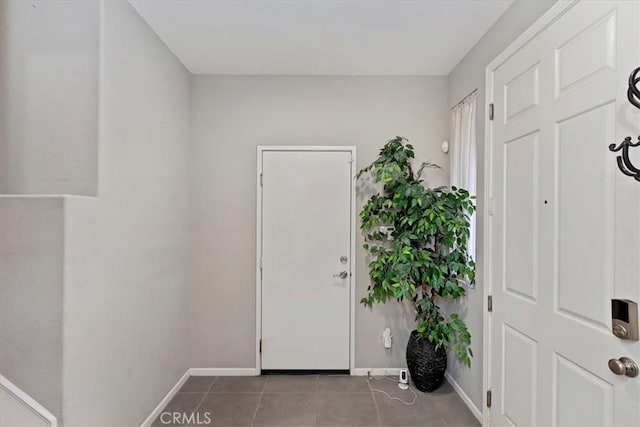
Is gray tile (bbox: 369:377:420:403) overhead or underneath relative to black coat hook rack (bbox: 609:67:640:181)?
underneath

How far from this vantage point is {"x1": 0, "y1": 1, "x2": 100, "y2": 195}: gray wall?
159 cm

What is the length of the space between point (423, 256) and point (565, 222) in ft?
3.31

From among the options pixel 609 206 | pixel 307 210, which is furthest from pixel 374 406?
pixel 609 206

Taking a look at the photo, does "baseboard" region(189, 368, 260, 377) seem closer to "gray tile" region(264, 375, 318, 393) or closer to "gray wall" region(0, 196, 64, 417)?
"gray tile" region(264, 375, 318, 393)

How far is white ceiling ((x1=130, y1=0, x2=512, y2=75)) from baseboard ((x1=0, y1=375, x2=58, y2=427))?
2.06 meters

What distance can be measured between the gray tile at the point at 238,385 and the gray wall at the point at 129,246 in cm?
35

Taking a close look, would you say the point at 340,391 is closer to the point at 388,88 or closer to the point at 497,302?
the point at 497,302

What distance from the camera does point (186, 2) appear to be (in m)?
1.85

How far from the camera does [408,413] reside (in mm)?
2223

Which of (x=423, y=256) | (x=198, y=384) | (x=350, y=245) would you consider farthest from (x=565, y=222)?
(x=198, y=384)

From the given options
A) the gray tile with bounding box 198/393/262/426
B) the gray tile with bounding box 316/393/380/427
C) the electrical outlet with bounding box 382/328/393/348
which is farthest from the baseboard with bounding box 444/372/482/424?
the gray tile with bounding box 198/393/262/426

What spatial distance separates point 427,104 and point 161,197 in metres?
2.35

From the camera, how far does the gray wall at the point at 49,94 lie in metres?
1.59

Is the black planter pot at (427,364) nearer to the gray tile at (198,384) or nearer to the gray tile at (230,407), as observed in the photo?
the gray tile at (230,407)
